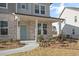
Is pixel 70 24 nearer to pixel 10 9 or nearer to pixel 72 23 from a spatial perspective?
pixel 72 23

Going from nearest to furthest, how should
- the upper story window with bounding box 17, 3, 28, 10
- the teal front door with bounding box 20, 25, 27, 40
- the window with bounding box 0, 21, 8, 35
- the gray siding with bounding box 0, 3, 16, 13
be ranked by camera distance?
1. the window with bounding box 0, 21, 8, 35
2. the gray siding with bounding box 0, 3, 16, 13
3. the upper story window with bounding box 17, 3, 28, 10
4. the teal front door with bounding box 20, 25, 27, 40

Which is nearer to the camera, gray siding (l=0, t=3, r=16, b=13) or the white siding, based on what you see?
gray siding (l=0, t=3, r=16, b=13)

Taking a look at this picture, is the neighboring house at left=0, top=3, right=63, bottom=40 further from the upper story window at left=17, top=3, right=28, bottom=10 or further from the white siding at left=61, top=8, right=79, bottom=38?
the white siding at left=61, top=8, right=79, bottom=38

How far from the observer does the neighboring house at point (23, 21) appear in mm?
22188

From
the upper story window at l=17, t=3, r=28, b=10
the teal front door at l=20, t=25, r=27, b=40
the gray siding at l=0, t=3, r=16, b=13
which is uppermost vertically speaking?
the upper story window at l=17, t=3, r=28, b=10

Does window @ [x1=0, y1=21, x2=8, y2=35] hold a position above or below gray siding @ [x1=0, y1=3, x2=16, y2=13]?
below

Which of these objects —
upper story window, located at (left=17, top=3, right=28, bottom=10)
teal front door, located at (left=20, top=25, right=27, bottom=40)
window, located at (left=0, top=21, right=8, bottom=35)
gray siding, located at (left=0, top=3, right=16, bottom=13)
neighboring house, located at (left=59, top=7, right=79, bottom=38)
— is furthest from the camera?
neighboring house, located at (left=59, top=7, right=79, bottom=38)

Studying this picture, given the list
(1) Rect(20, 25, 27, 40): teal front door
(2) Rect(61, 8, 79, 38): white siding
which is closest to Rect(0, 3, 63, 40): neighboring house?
(1) Rect(20, 25, 27, 40): teal front door

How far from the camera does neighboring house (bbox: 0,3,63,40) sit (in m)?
22.2

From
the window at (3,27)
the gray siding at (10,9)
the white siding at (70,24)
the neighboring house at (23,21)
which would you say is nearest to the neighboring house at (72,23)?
the white siding at (70,24)

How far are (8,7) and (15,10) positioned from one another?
1.00m

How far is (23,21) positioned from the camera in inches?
958

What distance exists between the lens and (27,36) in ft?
81.8

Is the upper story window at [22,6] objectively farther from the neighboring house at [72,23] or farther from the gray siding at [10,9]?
the neighboring house at [72,23]
